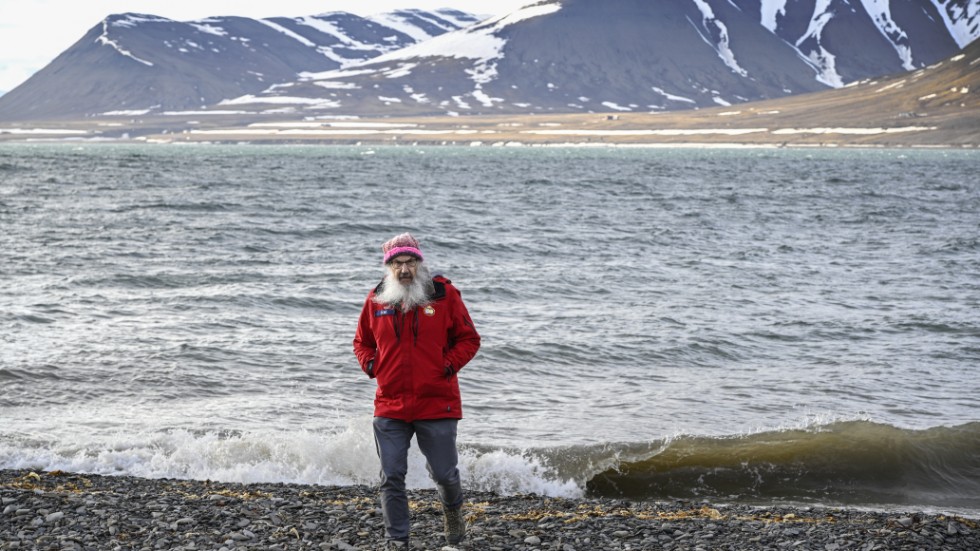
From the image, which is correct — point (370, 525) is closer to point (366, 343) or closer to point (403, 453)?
point (403, 453)

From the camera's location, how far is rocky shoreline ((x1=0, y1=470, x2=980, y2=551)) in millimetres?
8672

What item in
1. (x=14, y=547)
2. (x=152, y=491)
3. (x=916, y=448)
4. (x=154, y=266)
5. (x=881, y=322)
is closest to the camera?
(x=14, y=547)

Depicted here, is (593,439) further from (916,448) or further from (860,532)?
(860,532)

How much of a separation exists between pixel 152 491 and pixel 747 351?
12184 millimetres

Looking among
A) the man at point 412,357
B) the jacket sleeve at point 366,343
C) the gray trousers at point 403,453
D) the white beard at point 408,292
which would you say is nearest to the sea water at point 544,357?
the gray trousers at point 403,453

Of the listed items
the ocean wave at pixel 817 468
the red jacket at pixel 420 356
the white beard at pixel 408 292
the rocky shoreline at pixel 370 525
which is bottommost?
the ocean wave at pixel 817 468

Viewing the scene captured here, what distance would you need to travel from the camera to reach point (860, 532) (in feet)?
30.0

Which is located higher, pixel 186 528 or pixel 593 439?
pixel 186 528

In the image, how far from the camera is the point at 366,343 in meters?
8.19

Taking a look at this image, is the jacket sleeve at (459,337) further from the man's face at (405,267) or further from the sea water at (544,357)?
the sea water at (544,357)

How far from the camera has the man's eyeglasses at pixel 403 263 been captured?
Result: 7957 mm

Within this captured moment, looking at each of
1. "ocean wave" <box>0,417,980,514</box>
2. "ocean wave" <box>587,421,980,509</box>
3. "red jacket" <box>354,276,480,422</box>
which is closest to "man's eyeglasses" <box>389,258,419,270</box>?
"red jacket" <box>354,276,480,422</box>

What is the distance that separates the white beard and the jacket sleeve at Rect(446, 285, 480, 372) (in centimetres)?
17

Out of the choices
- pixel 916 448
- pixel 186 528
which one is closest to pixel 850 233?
pixel 916 448
